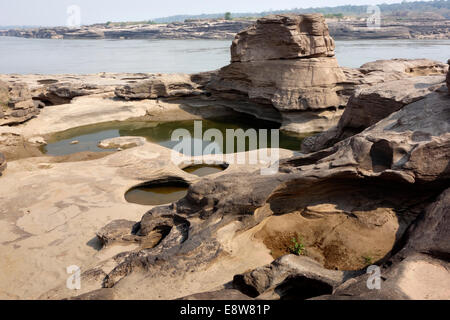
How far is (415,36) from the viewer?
52312 mm

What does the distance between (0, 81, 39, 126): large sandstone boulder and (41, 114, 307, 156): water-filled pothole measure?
60.4 inches

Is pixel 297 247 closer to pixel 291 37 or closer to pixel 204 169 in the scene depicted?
pixel 204 169

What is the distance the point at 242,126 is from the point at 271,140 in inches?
97.3

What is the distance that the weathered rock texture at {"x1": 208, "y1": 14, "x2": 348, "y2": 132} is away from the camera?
14.0 meters

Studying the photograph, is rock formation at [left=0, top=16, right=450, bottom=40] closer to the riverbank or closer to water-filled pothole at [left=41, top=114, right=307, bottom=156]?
water-filled pothole at [left=41, top=114, right=307, bottom=156]

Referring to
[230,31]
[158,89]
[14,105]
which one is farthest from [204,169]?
[230,31]

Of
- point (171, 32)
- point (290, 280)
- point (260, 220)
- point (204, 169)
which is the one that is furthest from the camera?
point (171, 32)

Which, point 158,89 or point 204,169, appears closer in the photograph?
point 204,169

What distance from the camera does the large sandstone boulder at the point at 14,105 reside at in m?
14.4

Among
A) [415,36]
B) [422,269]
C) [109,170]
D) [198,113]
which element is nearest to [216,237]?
[422,269]

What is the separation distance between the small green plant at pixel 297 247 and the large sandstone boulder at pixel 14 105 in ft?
44.9

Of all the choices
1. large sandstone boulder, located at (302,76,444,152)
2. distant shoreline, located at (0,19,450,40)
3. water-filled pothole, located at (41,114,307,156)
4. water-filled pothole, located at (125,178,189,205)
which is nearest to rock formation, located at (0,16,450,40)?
distant shoreline, located at (0,19,450,40)

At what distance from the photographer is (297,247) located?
4.93m

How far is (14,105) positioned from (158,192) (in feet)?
29.9
